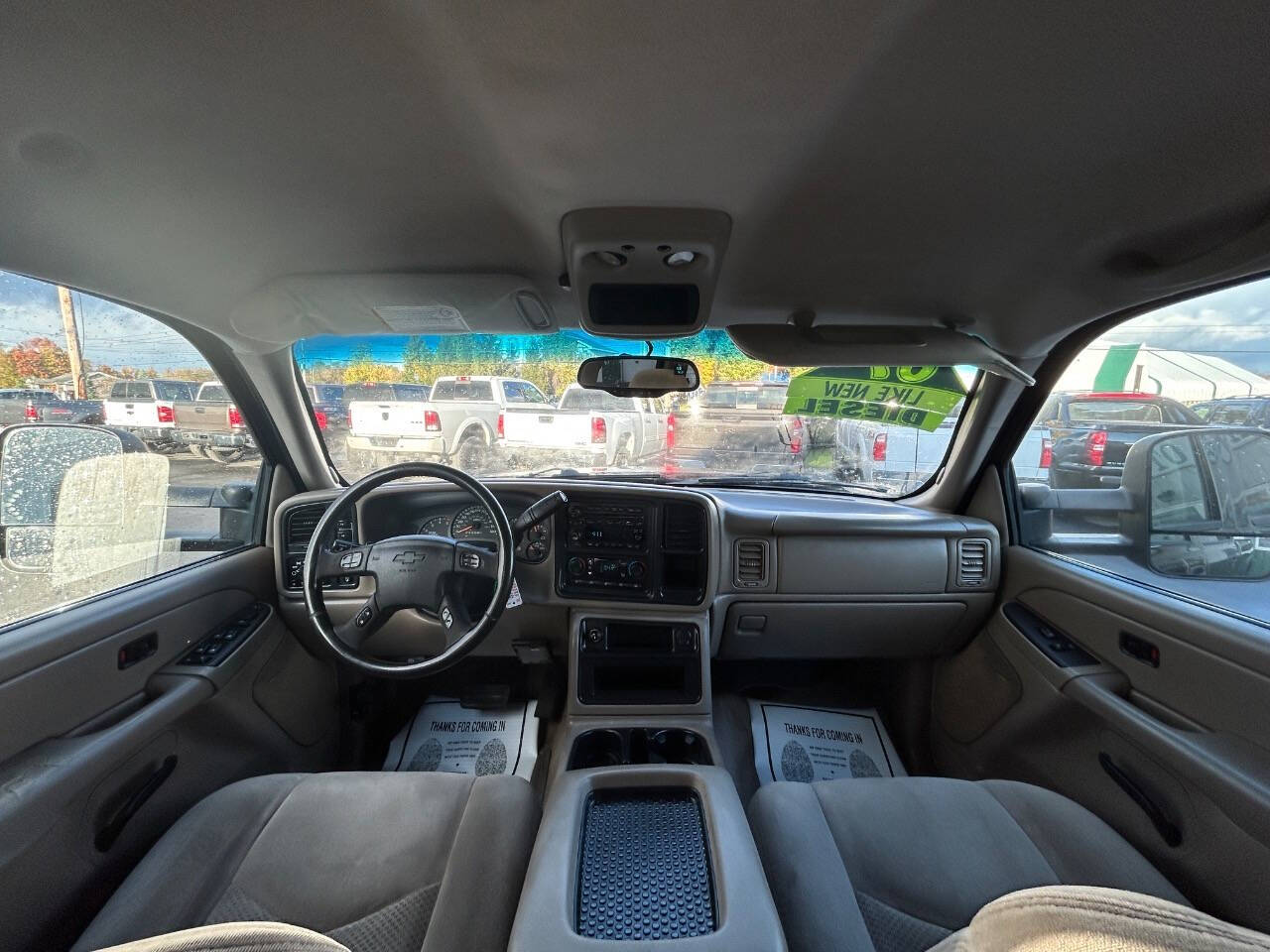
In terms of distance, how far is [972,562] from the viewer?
2.54 m

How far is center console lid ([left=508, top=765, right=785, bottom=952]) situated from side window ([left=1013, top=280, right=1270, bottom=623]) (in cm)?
161

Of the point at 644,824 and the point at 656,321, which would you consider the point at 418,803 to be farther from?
the point at 656,321

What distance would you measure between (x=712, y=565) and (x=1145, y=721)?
1420mm

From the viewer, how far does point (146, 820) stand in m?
1.61

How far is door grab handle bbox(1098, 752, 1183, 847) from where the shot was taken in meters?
1.57

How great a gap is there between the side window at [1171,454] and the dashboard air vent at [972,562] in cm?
23

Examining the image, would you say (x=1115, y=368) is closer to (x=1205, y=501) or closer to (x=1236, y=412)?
(x=1236, y=412)

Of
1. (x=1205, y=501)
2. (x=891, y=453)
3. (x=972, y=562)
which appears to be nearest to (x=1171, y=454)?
(x=1205, y=501)

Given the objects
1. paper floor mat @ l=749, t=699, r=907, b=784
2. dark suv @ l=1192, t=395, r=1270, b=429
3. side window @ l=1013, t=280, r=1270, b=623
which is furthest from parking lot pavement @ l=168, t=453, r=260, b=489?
dark suv @ l=1192, t=395, r=1270, b=429

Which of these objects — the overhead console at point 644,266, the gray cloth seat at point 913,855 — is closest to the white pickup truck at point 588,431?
the overhead console at point 644,266

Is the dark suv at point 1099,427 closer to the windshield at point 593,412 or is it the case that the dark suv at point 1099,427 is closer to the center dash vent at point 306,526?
the windshield at point 593,412

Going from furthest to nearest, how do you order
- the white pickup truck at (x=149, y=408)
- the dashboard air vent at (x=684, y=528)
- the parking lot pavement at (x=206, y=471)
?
the dashboard air vent at (x=684, y=528) → the parking lot pavement at (x=206, y=471) → the white pickup truck at (x=149, y=408)

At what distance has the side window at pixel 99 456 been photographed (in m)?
1.53

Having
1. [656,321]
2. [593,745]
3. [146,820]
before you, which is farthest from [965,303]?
[146,820]
